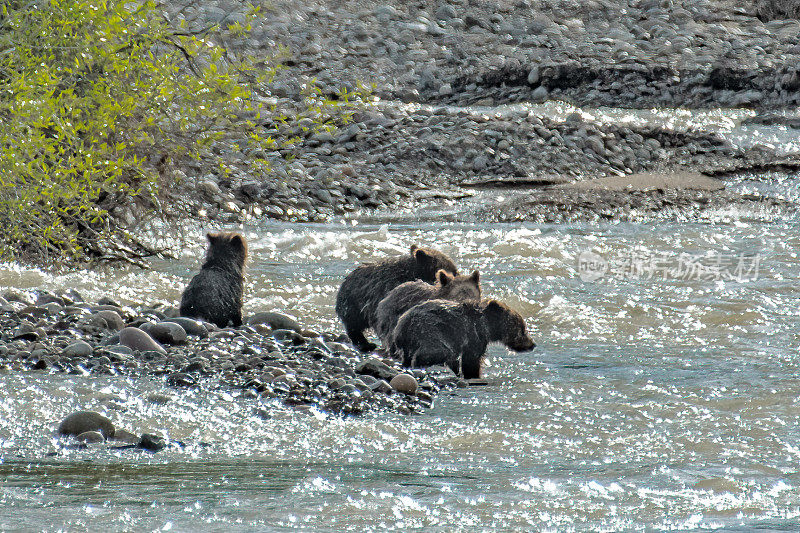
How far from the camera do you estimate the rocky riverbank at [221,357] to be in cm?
683

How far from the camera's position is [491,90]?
24.4m

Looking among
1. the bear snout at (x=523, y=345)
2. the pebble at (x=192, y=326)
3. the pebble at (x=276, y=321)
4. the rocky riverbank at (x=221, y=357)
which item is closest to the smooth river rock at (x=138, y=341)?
the rocky riverbank at (x=221, y=357)

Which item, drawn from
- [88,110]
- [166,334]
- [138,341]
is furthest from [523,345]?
[88,110]

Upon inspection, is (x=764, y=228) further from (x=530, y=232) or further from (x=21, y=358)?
(x=21, y=358)

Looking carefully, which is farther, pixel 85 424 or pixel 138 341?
pixel 138 341

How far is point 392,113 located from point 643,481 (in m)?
14.7

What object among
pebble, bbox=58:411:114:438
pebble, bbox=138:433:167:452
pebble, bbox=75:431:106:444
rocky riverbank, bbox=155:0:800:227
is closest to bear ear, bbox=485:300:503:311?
pebble, bbox=138:433:167:452

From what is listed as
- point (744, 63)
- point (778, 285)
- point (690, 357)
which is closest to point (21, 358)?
point (690, 357)

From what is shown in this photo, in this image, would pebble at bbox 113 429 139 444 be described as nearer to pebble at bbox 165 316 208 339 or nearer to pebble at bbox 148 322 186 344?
pebble at bbox 148 322 186 344

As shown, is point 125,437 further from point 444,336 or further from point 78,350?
point 444,336

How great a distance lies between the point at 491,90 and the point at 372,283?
54.3 feet

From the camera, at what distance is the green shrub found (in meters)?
7.80

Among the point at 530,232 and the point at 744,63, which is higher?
the point at 744,63

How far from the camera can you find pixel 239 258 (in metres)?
9.29
